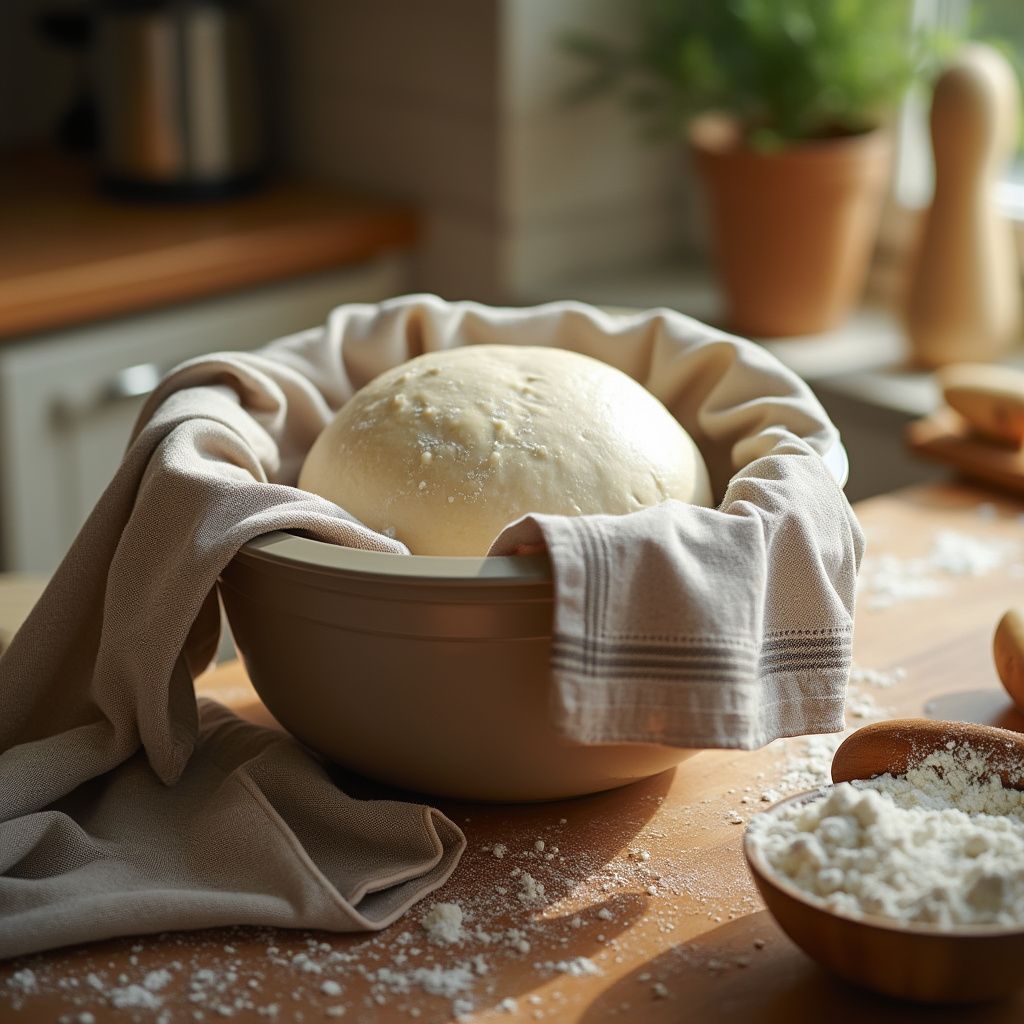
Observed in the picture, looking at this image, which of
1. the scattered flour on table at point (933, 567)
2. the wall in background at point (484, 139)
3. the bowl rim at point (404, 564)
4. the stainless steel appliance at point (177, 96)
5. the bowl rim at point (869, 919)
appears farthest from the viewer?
the stainless steel appliance at point (177, 96)

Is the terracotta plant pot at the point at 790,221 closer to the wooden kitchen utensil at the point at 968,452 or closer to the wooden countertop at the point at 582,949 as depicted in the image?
the wooden kitchen utensil at the point at 968,452

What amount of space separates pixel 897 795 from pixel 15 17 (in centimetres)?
237

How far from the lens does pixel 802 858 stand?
615 millimetres

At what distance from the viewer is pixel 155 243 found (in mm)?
1869

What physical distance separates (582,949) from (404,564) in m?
0.21

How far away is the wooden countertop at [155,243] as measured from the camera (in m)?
1.71

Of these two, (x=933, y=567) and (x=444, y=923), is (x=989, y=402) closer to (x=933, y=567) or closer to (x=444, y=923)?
(x=933, y=567)

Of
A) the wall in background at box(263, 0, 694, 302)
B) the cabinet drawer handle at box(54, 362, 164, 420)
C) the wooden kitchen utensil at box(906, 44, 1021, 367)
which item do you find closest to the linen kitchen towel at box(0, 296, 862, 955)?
the wooden kitchen utensil at box(906, 44, 1021, 367)

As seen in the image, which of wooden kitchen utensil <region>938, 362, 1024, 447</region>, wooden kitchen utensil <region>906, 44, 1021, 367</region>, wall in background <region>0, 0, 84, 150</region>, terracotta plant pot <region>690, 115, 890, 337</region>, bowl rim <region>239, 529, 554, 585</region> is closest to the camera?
bowl rim <region>239, 529, 554, 585</region>

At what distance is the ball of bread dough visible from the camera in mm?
754

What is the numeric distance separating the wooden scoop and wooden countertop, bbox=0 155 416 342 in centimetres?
126

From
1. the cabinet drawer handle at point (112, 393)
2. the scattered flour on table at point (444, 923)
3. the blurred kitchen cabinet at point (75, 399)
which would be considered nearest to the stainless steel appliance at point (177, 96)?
the blurred kitchen cabinet at point (75, 399)

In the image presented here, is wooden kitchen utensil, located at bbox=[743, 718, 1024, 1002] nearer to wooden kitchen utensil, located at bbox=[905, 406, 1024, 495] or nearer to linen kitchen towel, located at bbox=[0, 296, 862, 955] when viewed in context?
linen kitchen towel, located at bbox=[0, 296, 862, 955]

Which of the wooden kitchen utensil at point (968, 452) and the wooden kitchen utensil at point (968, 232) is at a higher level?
the wooden kitchen utensil at point (968, 232)
